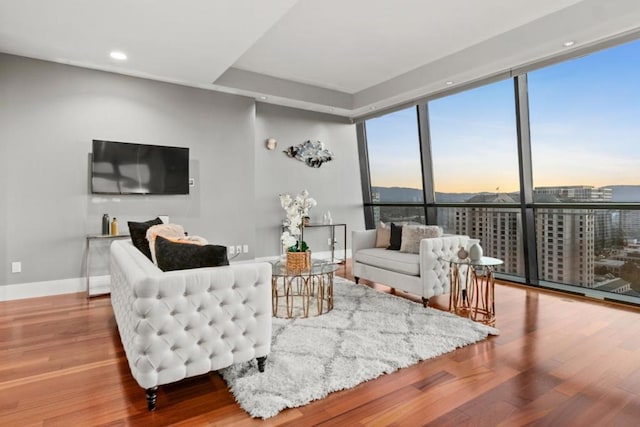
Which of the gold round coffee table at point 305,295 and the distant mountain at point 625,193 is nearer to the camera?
the gold round coffee table at point 305,295

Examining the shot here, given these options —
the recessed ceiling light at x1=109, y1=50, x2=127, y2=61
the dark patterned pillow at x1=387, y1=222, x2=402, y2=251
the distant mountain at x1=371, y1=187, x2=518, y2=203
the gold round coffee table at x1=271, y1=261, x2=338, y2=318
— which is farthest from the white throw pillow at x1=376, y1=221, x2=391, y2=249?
the recessed ceiling light at x1=109, y1=50, x2=127, y2=61

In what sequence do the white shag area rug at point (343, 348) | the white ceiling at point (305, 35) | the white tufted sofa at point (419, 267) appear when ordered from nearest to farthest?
1. the white shag area rug at point (343, 348)
2. the white ceiling at point (305, 35)
3. the white tufted sofa at point (419, 267)

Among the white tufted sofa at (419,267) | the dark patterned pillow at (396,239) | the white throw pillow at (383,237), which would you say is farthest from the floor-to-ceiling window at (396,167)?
the white tufted sofa at (419,267)

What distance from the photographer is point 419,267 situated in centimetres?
382

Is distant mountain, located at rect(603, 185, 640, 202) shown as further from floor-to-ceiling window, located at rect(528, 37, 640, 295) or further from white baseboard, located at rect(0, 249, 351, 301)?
white baseboard, located at rect(0, 249, 351, 301)

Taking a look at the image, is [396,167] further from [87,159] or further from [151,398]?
[151,398]

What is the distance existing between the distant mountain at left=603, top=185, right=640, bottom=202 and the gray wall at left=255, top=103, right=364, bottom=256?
394 centimetres

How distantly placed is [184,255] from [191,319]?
377 millimetres

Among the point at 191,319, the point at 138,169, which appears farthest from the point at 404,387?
the point at 138,169

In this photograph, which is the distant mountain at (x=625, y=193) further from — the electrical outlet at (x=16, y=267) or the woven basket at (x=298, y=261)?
the electrical outlet at (x=16, y=267)

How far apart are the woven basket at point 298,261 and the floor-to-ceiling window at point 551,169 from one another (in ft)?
9.86

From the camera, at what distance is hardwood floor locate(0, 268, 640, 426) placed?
1.91 m

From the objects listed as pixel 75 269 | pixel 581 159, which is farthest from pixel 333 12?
pixel 75 269

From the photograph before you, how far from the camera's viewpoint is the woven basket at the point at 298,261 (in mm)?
3480
